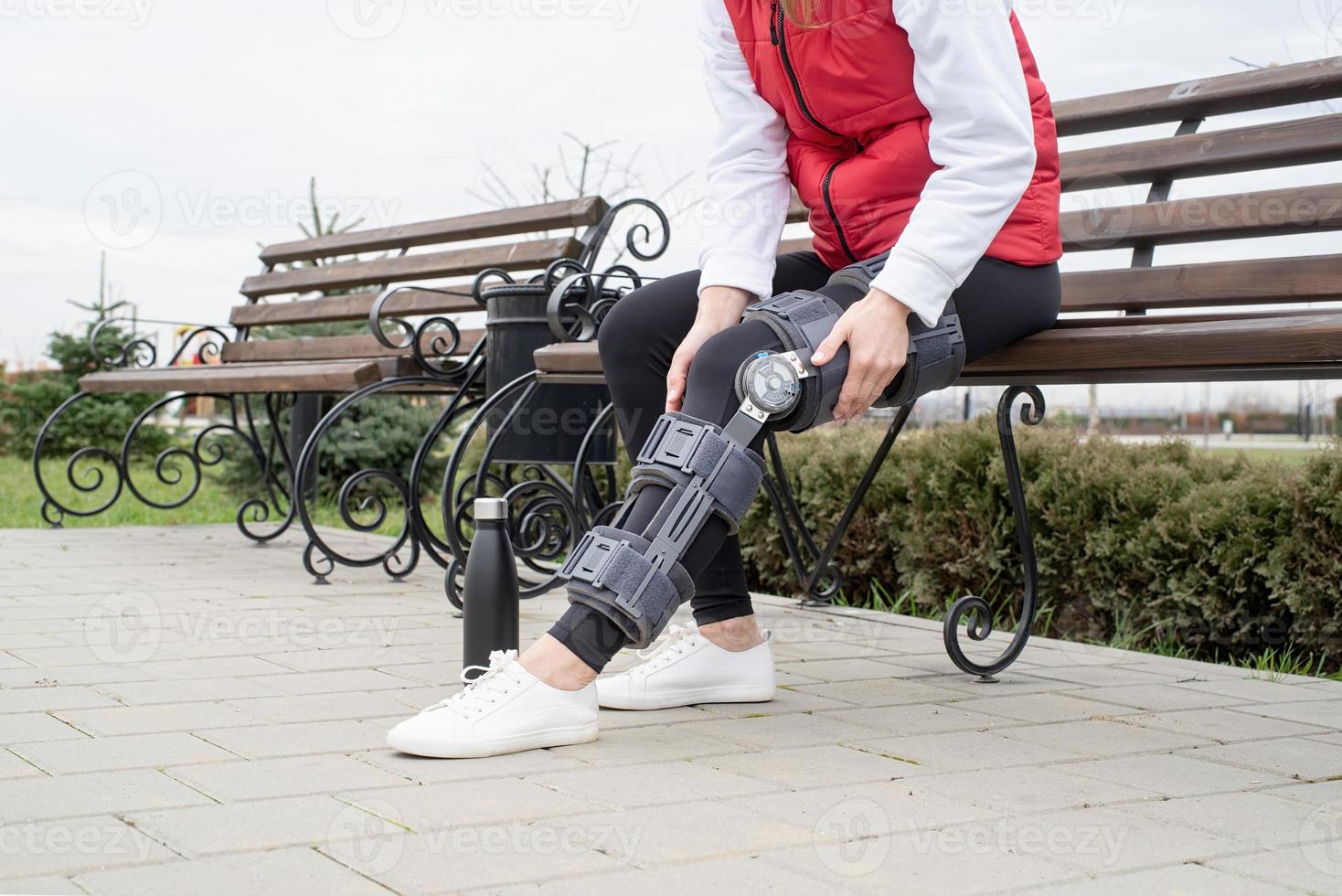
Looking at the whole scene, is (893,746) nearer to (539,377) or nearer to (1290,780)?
(1290,780)

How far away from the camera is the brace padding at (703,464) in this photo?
71.6 inches

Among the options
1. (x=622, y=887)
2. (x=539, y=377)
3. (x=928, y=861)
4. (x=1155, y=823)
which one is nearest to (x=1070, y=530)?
(x=539, y=377)

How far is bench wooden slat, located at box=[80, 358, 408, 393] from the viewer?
384 centimetres

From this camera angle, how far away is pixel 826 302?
1.93 meters

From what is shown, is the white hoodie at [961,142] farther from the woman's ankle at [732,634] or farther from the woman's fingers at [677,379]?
the woman's ankle at [732,634]

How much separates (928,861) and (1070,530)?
2.41m

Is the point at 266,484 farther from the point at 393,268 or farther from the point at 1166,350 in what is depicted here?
the point at 1166,350

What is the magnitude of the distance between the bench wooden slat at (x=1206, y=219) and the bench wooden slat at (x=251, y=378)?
2013mm

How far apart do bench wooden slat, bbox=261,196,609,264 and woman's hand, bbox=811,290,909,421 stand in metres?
2.21

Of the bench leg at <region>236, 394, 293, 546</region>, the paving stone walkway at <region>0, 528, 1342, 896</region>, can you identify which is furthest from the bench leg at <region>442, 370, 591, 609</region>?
the bench leg at <region>236, 394, 293, 546</region>

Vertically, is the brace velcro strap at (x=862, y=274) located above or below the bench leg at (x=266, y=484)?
above

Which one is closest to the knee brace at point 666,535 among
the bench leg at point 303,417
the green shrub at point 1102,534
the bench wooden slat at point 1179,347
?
the bench wooden slat at point 1179,347

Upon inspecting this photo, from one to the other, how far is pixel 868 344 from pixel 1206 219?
1.22 m

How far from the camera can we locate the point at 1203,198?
2.73m
